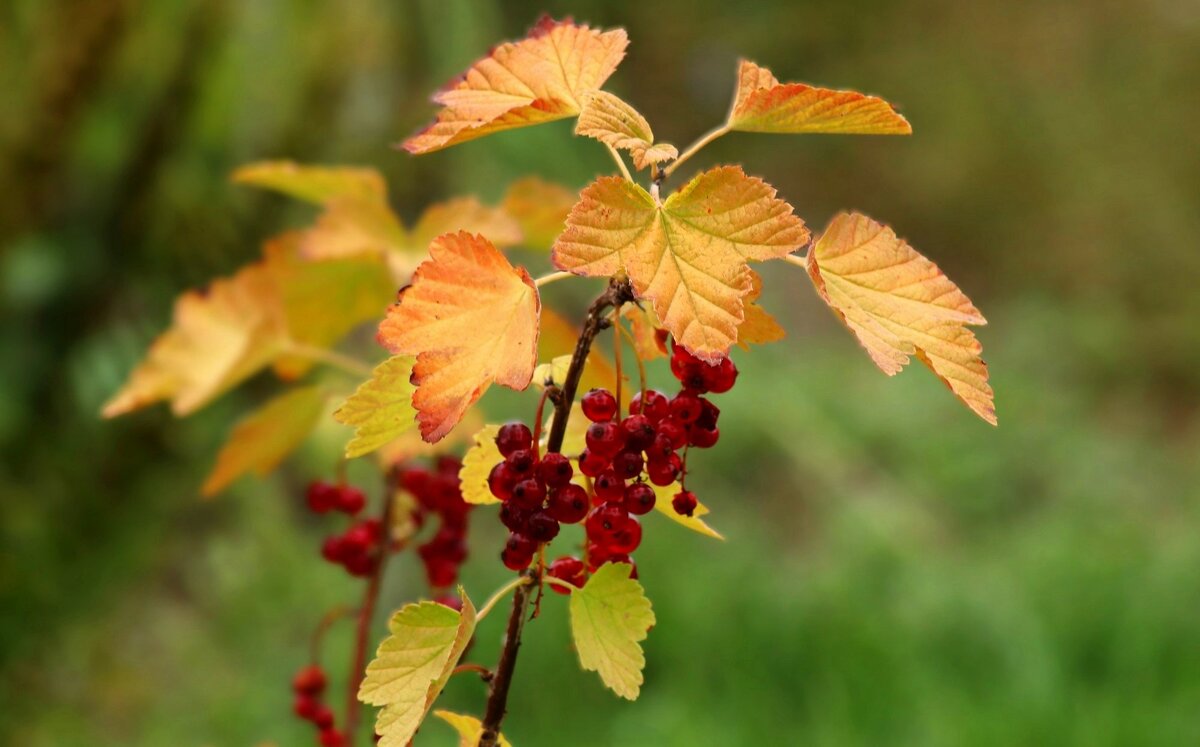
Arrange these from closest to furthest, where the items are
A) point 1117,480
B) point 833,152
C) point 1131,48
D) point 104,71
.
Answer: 1. point 104,71
2. point 1117,480
3. point 1131,48
4. point 833,152

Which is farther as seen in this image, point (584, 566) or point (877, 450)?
point (877, 450)

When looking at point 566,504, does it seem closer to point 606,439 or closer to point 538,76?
point 606,439

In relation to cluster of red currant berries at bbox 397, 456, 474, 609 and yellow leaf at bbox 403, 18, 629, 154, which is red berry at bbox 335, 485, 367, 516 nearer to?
cluster of red currant berries at bbox 397, 456, 474, 609

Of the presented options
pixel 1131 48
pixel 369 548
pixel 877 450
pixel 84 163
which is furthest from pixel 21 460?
pixel 1131 48

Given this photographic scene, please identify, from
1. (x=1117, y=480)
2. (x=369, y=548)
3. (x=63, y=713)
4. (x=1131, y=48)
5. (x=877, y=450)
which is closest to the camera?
(x=369, y=548)

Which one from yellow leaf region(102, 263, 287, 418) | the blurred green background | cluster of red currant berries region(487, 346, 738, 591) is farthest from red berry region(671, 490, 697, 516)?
the blurred green background

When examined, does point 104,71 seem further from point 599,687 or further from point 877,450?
point 877,450
